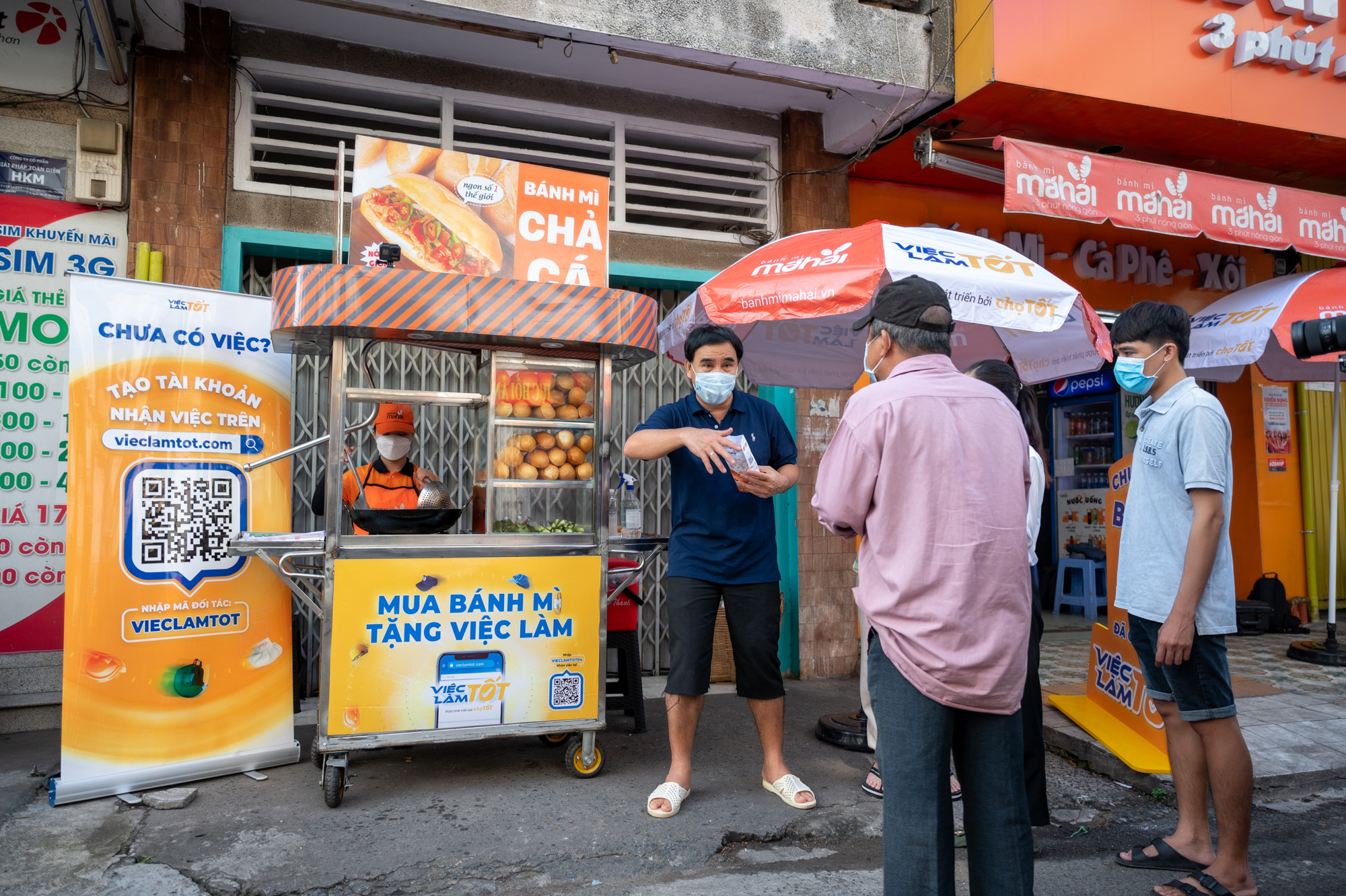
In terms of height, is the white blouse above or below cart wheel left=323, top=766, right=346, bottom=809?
above

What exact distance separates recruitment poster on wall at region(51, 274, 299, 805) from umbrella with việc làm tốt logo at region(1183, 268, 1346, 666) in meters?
6.30

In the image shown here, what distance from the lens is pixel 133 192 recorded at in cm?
512

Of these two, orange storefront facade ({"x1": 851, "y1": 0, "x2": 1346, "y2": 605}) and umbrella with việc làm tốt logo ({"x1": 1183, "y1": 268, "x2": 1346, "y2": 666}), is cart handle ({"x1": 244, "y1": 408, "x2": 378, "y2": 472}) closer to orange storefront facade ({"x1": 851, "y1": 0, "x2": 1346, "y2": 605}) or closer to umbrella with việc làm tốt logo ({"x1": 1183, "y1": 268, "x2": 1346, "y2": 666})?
orange storefront facade ({"x1": 851, "y1": 0, "x2": 1346, "y2": 605})

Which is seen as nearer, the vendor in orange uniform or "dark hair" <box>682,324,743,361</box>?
"dark hair" <box>682,324,743,361</box>

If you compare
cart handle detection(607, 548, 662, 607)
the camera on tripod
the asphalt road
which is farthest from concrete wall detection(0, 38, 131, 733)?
the camera on tripod

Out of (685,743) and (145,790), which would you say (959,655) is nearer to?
(685,743)

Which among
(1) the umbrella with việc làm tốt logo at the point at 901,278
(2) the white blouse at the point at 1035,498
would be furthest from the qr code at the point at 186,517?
(2) the white blouse at the point at 1035,498

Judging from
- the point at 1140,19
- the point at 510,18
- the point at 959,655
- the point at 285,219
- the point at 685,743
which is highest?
the point at 1140,19

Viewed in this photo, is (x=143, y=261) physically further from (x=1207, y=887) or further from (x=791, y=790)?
(x=1207, y=887)

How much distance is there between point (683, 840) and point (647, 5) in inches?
195

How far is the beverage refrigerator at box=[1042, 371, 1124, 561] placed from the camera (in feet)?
31.2

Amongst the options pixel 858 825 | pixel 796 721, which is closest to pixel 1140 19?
pixel 796 721

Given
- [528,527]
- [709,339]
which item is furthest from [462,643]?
[709,339]

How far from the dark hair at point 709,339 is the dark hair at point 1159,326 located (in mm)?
1524
